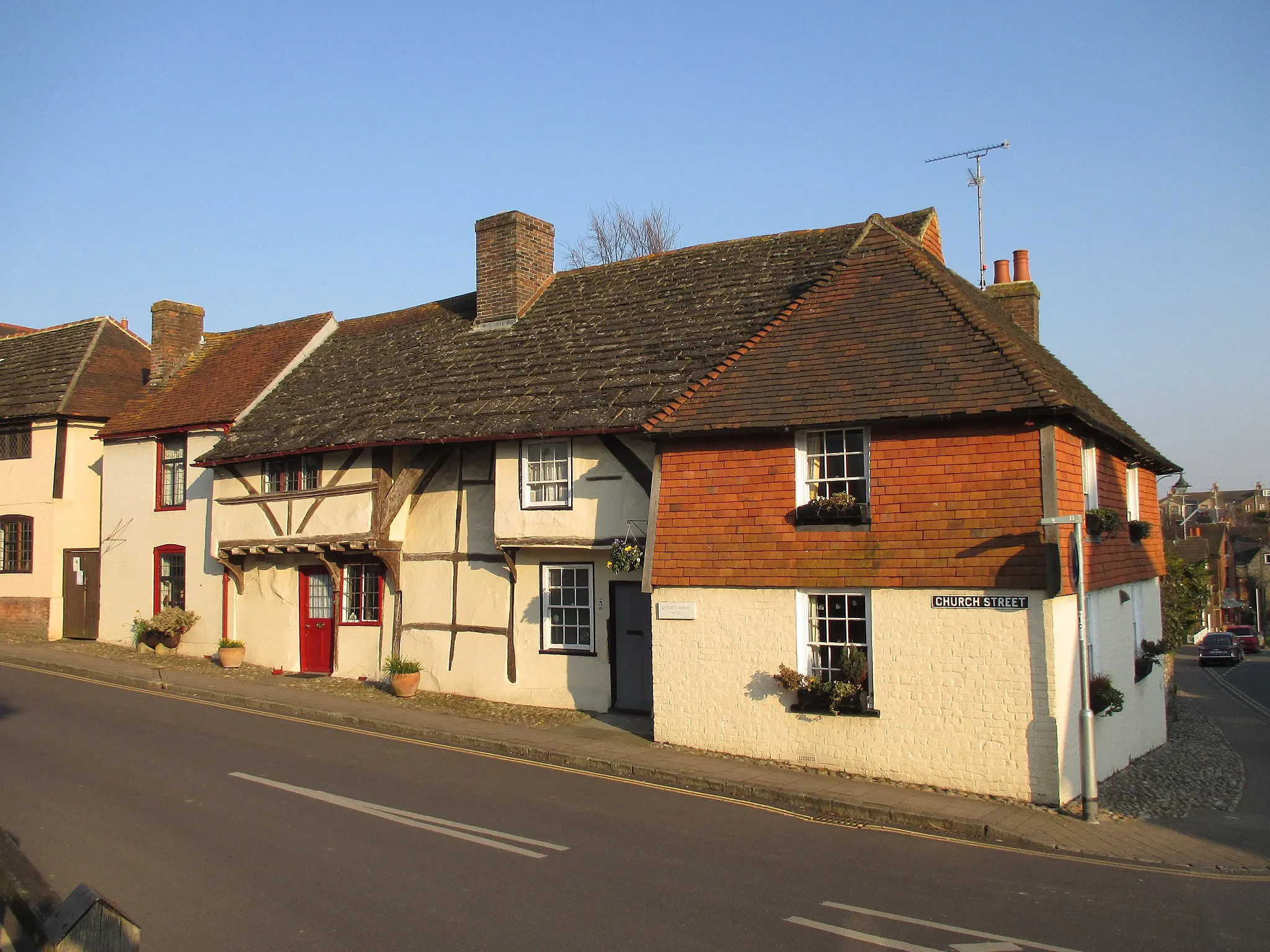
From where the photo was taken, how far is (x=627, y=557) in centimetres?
1545

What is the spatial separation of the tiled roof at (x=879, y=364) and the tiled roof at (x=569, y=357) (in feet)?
5.06

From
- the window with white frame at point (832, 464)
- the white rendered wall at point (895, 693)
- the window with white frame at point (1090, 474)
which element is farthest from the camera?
the window with white frame at point (1090, 474)

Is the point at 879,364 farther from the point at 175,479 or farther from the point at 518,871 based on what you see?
the point at 175,479

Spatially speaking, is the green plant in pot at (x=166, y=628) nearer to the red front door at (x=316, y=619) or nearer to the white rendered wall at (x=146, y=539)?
the white rendered wall at (x=146, y=539)

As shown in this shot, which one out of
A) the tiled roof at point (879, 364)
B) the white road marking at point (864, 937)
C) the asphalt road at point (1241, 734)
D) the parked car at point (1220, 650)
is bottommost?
the parked car at point (1220, 650)

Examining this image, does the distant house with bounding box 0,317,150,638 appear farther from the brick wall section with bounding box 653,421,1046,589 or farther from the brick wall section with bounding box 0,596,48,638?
the brick wall section with bounding box 653,421,1046,589

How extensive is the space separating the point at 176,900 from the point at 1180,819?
10.7 m

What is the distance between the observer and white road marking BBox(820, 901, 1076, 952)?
7.37m

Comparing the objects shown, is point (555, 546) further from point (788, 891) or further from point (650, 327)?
point (788, 891)

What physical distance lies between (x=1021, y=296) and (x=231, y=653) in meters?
18.3

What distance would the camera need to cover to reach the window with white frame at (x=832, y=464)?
13.6 m

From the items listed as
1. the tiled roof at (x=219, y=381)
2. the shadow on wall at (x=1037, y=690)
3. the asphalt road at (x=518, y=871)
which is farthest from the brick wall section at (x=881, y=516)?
the tiled roof at (x=219, y=381)

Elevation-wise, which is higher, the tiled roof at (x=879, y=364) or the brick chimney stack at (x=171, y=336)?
the brick chimney stack at (x=171, y=336)

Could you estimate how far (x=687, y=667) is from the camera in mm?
14531
